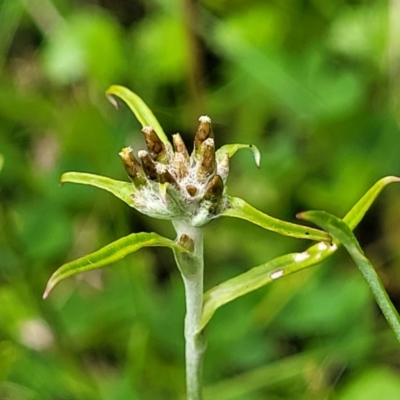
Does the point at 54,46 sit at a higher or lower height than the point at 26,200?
higher

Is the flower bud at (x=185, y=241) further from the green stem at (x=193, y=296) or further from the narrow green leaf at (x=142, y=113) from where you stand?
the narrow green leaf at (x=142, y=113)

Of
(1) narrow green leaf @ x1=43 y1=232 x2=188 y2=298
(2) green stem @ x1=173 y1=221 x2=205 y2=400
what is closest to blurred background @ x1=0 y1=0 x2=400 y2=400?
(2) green stem @ x1=173 y1=221 x2=205 y2=400

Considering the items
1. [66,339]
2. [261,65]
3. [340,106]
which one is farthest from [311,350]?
[261,65]

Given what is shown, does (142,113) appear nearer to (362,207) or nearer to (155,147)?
(155,147)

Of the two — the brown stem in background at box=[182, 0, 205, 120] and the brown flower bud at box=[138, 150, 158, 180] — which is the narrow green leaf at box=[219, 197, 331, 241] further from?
the brown stem in background at box=[182, 0, 205, 120]

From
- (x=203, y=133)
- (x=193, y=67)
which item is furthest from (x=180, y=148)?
(x=193, y=67)

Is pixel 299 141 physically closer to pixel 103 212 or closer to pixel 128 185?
pixel 103 212

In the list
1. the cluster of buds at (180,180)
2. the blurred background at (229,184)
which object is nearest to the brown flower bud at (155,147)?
the cluster of buds at (180,180)
